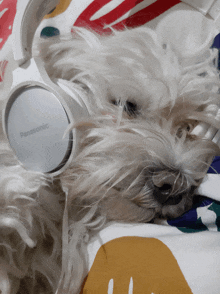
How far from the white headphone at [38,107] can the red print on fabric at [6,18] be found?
0.37 meters

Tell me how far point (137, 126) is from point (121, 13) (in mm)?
512

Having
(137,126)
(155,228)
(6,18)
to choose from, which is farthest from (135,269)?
(6,18)

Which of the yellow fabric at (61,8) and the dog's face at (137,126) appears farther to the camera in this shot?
the yellow fabric at (61,8)

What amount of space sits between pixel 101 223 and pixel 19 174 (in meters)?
0.30

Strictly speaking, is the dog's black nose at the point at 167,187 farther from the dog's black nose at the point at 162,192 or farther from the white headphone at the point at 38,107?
the white headphone at the point at 38,107

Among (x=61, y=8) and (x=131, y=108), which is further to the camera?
(x=61, y=8)

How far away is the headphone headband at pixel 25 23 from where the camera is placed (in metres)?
0.84

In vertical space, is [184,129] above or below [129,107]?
below

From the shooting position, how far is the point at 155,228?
34.1 inches

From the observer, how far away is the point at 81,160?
3.11 feet

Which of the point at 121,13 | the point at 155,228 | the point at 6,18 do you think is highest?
the point at 6,18

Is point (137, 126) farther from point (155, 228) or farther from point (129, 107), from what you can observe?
point (155, 228)

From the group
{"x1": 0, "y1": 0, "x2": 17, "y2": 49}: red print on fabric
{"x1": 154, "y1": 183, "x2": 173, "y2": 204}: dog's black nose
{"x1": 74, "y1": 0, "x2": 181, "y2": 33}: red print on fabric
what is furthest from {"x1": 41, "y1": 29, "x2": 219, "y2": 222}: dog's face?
{"x1": 0, "y1": 0, "x2": 17, "y2": 49}: red print on fabric

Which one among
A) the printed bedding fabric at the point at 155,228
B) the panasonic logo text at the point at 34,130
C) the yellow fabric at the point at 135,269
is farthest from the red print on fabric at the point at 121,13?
the yellow fabric at the point at 135,269
